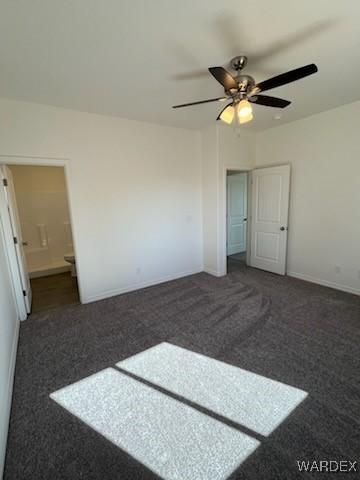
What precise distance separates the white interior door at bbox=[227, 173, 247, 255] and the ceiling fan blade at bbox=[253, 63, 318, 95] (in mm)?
3628

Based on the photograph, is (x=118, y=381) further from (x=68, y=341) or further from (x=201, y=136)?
(x=201, y=136)

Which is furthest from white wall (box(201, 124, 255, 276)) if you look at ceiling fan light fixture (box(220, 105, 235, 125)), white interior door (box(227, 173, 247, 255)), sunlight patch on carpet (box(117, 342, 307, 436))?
sunlight patch on carpet (box(117, 342, 307, 436))

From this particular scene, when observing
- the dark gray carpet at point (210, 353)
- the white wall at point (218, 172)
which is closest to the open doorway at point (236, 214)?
the white wall at point (218, 172)

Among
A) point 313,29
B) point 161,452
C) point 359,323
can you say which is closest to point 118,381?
point 161,452

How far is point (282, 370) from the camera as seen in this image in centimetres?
200

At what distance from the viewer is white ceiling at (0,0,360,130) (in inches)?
60.4

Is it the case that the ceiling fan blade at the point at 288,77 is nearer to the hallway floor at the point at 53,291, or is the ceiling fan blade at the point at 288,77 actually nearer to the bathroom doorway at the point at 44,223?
the hallway floor at the point at 53,291

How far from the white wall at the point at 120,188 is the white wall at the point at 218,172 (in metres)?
0.20

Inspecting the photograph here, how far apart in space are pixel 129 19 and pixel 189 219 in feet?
10.1

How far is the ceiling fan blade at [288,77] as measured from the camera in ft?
5.30

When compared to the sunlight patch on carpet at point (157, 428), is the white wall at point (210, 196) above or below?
above

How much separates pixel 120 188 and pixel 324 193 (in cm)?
331

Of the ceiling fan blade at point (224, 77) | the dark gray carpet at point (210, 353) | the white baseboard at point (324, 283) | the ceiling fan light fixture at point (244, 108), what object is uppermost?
the ceiling fan blade at point (224, 77)

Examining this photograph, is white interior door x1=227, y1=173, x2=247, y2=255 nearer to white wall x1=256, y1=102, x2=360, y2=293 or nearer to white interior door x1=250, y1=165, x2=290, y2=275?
white interior door x1=250, y1=165, x2=290, y2=275
